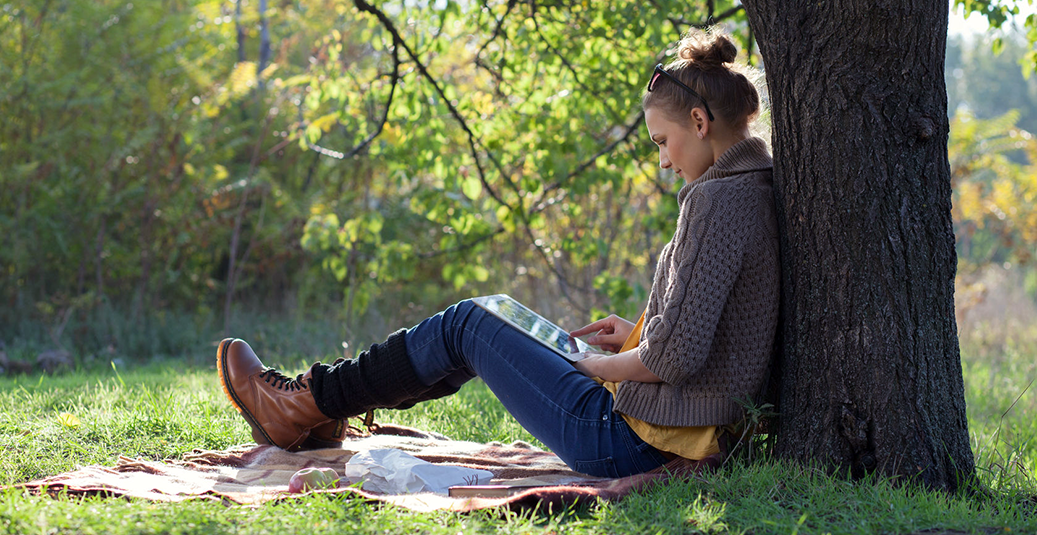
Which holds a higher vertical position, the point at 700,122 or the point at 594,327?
the point at 700,122

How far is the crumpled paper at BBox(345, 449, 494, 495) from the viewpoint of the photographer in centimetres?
258

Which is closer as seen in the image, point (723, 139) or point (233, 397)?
point (723, 139)

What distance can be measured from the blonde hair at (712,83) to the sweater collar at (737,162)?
74mm

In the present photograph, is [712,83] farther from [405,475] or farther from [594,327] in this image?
[405,475]

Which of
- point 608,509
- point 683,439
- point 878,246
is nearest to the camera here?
point 608,509

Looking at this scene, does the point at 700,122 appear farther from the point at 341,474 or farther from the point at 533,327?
the point at 341,474

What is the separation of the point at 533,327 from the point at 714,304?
78 cm

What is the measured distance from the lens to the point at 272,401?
9.74 ft

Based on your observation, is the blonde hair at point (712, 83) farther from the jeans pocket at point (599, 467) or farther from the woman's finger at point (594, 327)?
the jeans pocket at point (599, 467)

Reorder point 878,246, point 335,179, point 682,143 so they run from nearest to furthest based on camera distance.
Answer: point 878,246 → point 682,143 → point 335,179

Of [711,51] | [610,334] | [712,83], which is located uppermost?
[711,51]

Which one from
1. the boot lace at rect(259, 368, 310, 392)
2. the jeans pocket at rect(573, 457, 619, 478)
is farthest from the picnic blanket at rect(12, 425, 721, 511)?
the boot lace at rect(259, 368, 310, 392)

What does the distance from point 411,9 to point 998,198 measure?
317 inches

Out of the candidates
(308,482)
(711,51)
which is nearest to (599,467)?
(308,482)
